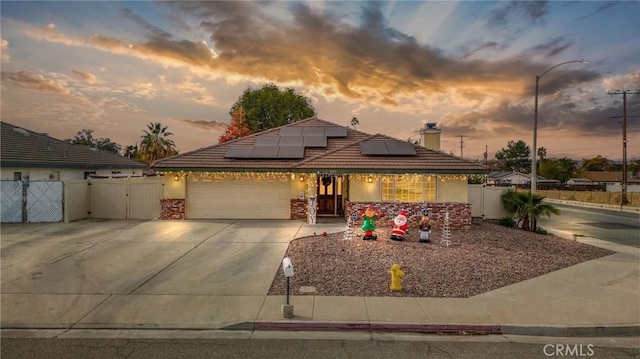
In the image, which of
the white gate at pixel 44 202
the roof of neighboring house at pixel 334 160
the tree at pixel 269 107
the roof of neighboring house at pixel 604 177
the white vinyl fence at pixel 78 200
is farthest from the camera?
the roof of neighboring house at pixel 604 177

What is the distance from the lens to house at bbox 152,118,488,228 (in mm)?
16031

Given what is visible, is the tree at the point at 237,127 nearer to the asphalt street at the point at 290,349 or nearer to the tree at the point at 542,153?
the asphalt street at the point at 290,349

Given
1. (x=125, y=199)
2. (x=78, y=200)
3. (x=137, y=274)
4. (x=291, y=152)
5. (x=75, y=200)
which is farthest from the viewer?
(x=291, y=152)

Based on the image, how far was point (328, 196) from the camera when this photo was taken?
19672 mm

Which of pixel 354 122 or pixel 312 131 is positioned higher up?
pixel 354 122

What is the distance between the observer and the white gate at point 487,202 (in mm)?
18500

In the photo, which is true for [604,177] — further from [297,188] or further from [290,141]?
[297,188]

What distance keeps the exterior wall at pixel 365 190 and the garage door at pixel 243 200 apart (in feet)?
12.6

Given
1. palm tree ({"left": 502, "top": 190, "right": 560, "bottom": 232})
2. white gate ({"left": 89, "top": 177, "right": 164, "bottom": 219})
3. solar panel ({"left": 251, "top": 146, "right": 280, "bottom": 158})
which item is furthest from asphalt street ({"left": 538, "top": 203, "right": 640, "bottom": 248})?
white gate ({"left": 89, "top": 177, "right": 164, "bottom": 219})

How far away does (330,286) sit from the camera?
812cm

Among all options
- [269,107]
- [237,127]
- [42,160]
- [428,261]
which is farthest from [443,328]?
[269,107]

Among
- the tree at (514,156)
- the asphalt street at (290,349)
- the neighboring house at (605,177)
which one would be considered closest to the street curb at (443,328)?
the asphalt street at (290,349)

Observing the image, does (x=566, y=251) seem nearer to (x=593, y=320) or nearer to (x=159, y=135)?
(x=593, y=320)

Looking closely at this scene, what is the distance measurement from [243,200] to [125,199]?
6369mm
